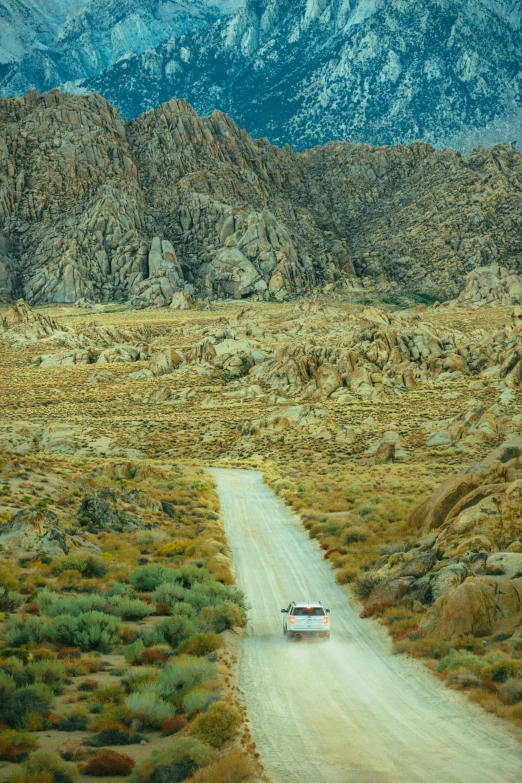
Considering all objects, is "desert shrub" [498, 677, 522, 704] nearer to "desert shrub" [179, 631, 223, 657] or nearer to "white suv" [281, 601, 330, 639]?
"white suv" [281, 601, 330, 639]

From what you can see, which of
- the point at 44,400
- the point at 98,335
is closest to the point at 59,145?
the point at 98,335

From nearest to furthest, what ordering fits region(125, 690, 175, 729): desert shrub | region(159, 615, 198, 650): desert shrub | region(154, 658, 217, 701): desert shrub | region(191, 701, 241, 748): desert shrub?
region(191, 701, 241, 748): desert shrub < region(125, 690, 175, 729): desert shrub < region(154, 658, 217, 701): desert shrub < region(159, 615, 198, 650): desert shrub

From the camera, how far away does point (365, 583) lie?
22234mm

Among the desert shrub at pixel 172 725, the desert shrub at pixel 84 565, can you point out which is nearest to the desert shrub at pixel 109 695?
the desert shrub at pixel 172 725

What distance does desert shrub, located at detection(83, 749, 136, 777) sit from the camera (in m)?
10.5

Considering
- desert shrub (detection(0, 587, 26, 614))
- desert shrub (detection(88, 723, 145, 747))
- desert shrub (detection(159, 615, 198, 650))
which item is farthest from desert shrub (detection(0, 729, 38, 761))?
desert shrub (detection(0, 587, 26, 614))

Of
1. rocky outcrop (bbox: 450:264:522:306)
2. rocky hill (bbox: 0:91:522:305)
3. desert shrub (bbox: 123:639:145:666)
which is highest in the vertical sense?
rocky hill (bbox: 0:91:522:305)

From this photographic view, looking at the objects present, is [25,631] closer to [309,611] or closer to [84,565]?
[84,565]

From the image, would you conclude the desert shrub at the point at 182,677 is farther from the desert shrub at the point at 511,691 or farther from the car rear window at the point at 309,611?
the desert shrub at the point at 511,691

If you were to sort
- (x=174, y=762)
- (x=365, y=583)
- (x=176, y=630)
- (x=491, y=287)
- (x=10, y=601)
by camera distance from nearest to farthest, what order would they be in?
(x=174, y=762), (x=176, y=630), (x=10, y=601), (x=365, y=583), (x=491, y=287)

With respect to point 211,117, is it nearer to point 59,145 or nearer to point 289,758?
point 59,145

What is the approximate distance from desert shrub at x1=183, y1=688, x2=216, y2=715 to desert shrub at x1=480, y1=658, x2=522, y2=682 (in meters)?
5.68

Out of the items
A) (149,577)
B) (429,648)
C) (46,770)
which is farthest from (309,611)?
(46,770)

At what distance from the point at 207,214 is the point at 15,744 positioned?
158747mm
